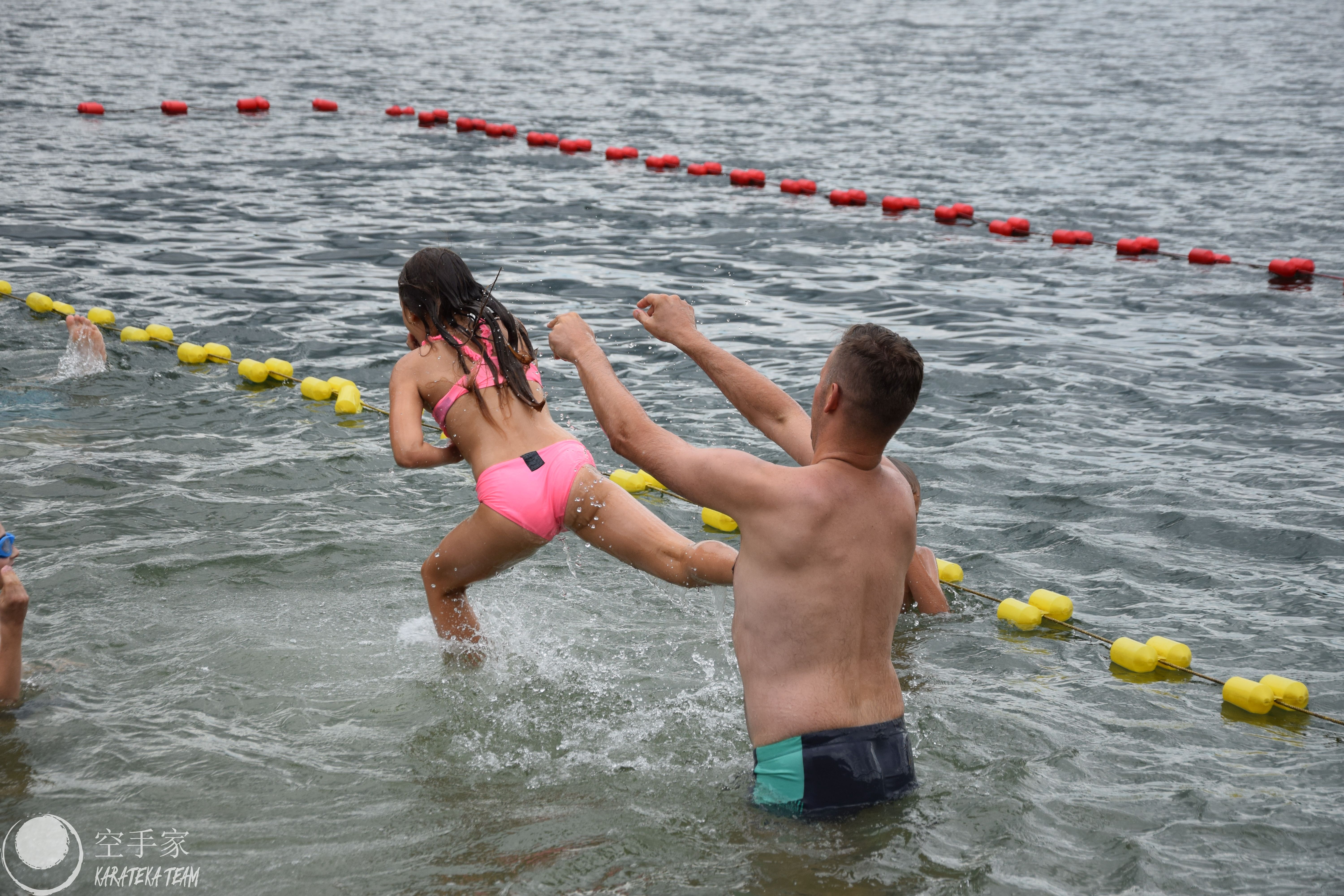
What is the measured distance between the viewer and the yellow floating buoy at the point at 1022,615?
20.2 feet

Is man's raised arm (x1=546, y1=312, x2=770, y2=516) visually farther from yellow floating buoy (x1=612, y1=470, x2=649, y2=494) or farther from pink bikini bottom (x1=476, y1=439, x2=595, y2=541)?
yellow floating buoy (x1=612, y1=470, x2=649, y2=494)

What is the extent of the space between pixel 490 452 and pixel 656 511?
263 cm

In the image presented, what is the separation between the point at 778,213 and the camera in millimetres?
16375

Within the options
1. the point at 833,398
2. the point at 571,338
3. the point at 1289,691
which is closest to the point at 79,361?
the point at 571,338

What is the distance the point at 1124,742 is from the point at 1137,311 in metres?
7.93

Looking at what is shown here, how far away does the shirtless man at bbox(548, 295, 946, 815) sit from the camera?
369 centimetres

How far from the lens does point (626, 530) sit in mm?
5211

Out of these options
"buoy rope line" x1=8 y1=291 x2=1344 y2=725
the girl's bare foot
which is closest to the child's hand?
"buoy rope line" x1=8 y1=291 x2=1344 y2=725

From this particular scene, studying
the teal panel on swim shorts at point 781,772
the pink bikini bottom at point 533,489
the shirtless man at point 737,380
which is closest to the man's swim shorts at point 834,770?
the teal panel on swim shorts at point 781,772

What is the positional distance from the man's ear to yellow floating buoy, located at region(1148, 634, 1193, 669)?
294 cm

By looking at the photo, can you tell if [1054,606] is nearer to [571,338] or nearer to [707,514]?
[707,514]

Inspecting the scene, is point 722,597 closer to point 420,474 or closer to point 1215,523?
point 420,474

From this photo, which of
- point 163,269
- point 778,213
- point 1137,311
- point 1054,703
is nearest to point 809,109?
point 778,213

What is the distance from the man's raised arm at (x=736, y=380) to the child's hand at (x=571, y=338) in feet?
0.62
